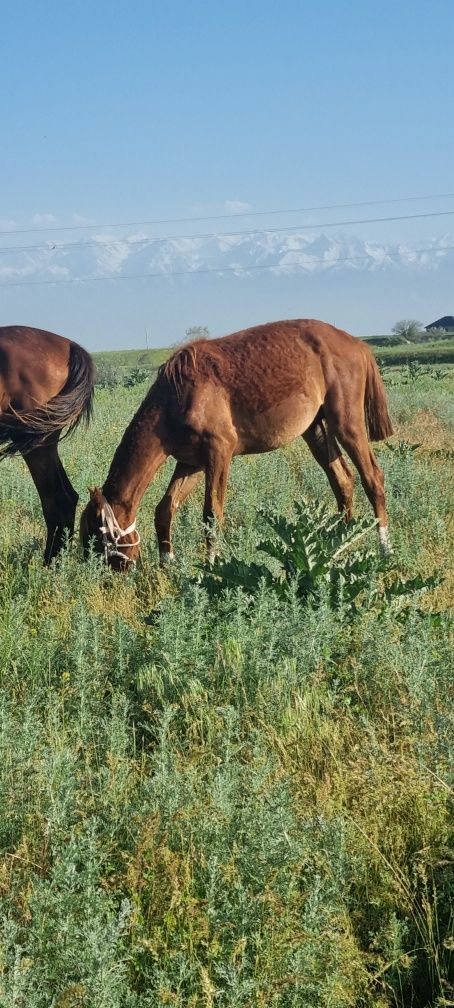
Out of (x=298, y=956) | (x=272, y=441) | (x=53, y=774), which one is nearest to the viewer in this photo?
(x=298, y=956)

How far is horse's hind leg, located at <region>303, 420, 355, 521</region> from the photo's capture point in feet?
31.9

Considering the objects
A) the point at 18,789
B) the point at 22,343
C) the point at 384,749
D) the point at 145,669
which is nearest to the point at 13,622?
the point at 145,669

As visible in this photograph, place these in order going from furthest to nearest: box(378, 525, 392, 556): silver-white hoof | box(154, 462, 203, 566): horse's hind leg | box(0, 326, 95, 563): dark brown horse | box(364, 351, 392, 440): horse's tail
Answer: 1. box(364, 351, 392, 440): horse's tail
2. box(0, 326, 95, 563): dark brown horse
3. box(154, 462, 203, 566): horse's hind leg
4. box(378, 525, 392, 556): silver-white hoof

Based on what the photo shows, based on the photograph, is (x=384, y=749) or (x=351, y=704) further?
(x=351, y=704)

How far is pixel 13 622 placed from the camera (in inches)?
244

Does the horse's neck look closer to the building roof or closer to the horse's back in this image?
the horse's back

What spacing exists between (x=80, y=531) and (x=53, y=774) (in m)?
4.27

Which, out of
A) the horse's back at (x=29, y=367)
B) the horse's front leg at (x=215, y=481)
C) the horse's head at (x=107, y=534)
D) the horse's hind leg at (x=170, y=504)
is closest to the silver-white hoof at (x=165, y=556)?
the horse's hind leg at (x=170, y=504)

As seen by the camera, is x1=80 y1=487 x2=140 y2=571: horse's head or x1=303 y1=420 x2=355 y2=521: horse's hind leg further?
x1=303 y1=420 x2=355 y2=521: horse's hind leg

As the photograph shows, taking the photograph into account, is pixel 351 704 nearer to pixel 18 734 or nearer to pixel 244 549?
pixel 18 734

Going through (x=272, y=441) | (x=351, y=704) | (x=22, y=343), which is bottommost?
(x=351, y=704)

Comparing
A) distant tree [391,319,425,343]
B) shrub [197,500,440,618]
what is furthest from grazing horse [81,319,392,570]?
distant tree [391,319,425,343]

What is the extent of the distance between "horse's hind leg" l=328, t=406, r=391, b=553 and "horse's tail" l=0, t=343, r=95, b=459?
7.61 feet

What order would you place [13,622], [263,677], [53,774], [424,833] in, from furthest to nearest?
[13,622]
[263,677]
[53,774]
[424,833]
